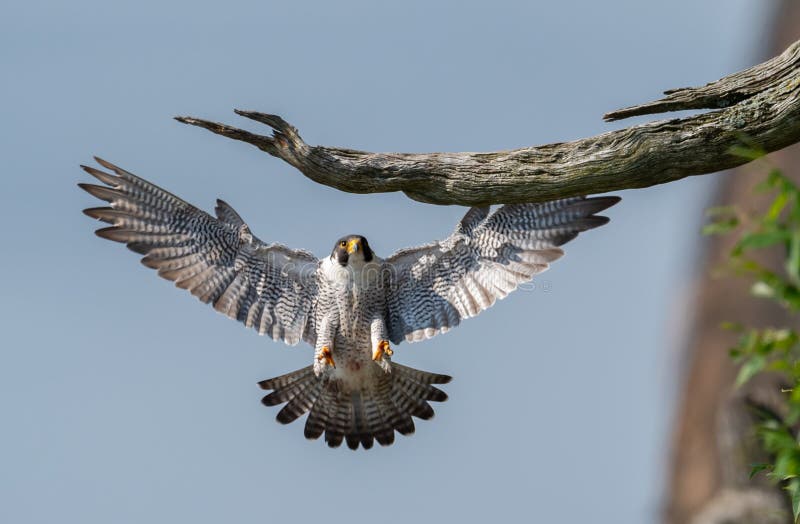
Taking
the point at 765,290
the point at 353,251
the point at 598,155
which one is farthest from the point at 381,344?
the point at 765,290

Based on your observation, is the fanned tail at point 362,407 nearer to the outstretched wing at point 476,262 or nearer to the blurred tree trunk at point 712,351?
the outstretched wing at point 476,262

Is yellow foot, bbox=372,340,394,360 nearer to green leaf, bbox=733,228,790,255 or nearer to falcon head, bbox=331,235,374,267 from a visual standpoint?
falcon head, bbox=331,235,374,267

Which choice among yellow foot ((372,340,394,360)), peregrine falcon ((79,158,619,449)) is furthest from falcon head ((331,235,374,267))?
yellow foot ((372,340,394,360))

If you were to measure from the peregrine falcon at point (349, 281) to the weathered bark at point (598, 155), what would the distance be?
91.5 inches

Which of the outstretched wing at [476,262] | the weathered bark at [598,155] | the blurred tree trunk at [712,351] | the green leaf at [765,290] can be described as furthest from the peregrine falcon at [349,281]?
the blurred tree trunk at [712,351]

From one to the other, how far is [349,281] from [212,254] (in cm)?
111

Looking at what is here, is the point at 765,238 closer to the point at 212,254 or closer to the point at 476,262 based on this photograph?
the point at 476,262

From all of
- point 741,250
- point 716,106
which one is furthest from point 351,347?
point 741,250

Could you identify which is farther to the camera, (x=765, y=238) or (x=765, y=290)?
(x=765, y=290)

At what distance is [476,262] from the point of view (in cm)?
922

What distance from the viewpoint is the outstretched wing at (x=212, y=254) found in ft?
30.7

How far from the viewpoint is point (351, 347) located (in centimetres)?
938

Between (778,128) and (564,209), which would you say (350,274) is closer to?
(564,209)

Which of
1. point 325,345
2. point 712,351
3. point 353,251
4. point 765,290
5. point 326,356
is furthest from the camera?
point 712,351
